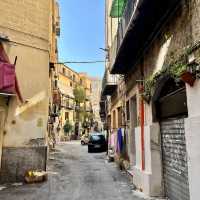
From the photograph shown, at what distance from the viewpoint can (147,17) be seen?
8.85 m

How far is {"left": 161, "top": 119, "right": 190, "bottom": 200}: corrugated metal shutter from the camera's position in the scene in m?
7.74

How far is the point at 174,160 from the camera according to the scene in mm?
8430

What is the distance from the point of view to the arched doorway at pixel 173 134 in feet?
25.3

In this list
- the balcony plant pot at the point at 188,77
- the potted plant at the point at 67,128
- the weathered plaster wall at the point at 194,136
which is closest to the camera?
the weathered plaster wall at the point at 194,136

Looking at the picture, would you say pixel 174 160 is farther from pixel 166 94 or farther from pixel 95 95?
pixel 95 95

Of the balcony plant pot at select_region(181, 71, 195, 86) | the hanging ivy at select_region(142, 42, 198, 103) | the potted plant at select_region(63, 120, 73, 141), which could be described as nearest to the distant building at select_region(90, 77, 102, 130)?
the potted plant at select_region(63, 120, 73, 141)

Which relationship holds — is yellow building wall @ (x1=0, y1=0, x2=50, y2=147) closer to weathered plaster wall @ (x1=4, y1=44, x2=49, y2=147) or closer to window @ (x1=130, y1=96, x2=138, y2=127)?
weathered plaster wall @ (x1=4, y1=44, x2=49, y2=147)

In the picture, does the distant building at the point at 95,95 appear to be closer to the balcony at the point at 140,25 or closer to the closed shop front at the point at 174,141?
the balcony at the point at 140,25

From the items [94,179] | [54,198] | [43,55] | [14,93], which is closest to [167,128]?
[54,198]

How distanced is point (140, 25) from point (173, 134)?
3.11 meters

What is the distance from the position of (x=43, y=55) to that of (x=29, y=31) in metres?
1.08

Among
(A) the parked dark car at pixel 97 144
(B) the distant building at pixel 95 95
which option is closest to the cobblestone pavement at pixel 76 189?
(A) the parked dark car at pixel 97 144

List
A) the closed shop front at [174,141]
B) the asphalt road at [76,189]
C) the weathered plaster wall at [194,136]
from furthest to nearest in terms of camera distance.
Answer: the asphalt road at [76,189] < the closed shop front at [174,141] < the weathered plaster wall at [194,136]

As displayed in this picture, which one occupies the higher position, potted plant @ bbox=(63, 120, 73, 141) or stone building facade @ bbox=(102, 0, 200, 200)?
potted plant @ bbox=(63, 120, 73, 141)
